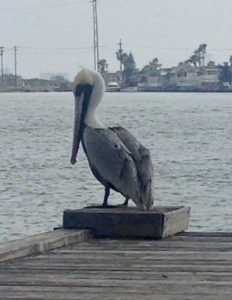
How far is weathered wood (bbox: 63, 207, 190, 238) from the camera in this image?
7.19 metres

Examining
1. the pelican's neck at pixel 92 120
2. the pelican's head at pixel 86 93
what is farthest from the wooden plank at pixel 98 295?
the pelican's head at pixel 86 93

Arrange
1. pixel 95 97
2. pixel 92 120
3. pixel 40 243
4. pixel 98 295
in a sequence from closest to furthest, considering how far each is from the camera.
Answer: pixel 98 295, pixel 40 243, pixel 92 120, pixel 95 97

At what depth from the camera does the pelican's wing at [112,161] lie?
770 centimetres

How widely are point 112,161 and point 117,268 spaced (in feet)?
6.33

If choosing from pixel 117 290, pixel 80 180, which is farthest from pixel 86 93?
pixel 80 180

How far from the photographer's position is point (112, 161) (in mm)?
7793

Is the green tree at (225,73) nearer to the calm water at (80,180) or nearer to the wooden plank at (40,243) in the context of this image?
the calm water at (80,180)

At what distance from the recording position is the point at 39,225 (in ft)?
50.6

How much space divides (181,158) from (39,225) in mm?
16342

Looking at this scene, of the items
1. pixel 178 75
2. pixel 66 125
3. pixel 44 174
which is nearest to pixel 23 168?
pixel 44 174

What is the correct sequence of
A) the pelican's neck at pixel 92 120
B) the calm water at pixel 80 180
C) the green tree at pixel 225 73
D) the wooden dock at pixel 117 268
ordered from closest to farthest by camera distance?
1. the wooden dock at pixel 117 268
2. the pelican's neck at pixel 92 120
3. the calm water at pixel 80 180
4. the green tree at pixel 225 73

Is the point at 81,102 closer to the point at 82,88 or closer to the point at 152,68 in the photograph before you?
the point at 82,88

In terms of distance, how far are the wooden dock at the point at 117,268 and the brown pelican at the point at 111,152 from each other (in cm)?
50

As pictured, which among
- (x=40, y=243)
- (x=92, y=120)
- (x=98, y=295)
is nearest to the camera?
(x=98, y=295)
